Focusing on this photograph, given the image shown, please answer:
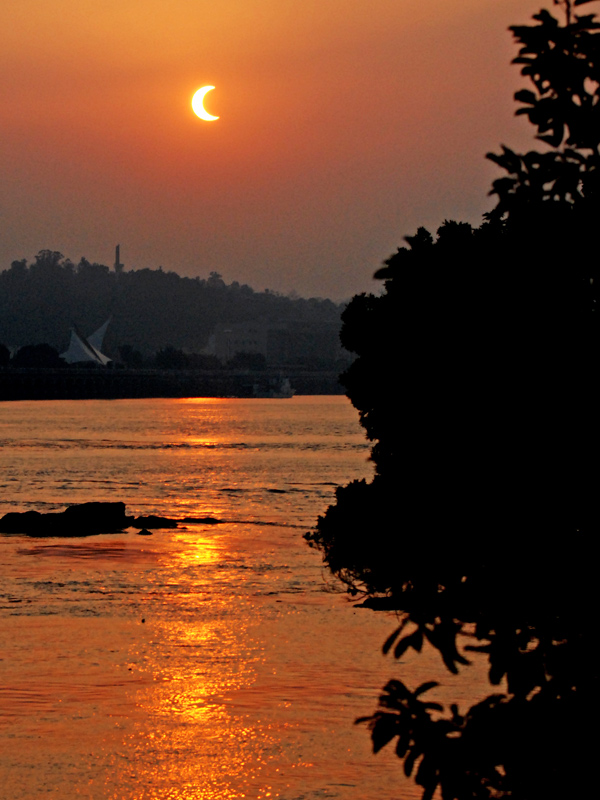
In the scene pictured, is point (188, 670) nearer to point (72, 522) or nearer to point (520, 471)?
point (520, 471)

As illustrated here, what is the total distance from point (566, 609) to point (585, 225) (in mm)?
2240

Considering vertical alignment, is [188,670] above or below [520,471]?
below

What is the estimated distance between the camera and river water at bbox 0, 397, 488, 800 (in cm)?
1614

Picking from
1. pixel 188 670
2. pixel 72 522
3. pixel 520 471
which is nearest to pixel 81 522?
pixel 72 522

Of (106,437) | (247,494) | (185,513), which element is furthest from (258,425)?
(185,513)

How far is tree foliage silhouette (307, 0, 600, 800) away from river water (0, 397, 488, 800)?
917 cm

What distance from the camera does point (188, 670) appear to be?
2259cm

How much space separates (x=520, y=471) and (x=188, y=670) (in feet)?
54.8

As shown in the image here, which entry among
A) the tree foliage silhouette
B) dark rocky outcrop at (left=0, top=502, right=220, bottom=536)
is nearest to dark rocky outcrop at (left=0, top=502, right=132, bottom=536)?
dark rocky outcrop at (left=0, top=502, right=220, bottom=536)

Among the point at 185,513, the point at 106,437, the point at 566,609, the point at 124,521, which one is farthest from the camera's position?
the point at 106,437

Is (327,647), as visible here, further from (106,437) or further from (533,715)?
(106,437)

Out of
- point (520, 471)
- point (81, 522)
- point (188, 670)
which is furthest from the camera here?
point (81, 522)

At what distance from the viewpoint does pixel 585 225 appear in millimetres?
6906

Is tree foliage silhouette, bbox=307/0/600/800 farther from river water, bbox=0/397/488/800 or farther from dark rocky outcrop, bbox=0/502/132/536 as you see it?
dark rocky outcrop, bbox=0/502/132/536
